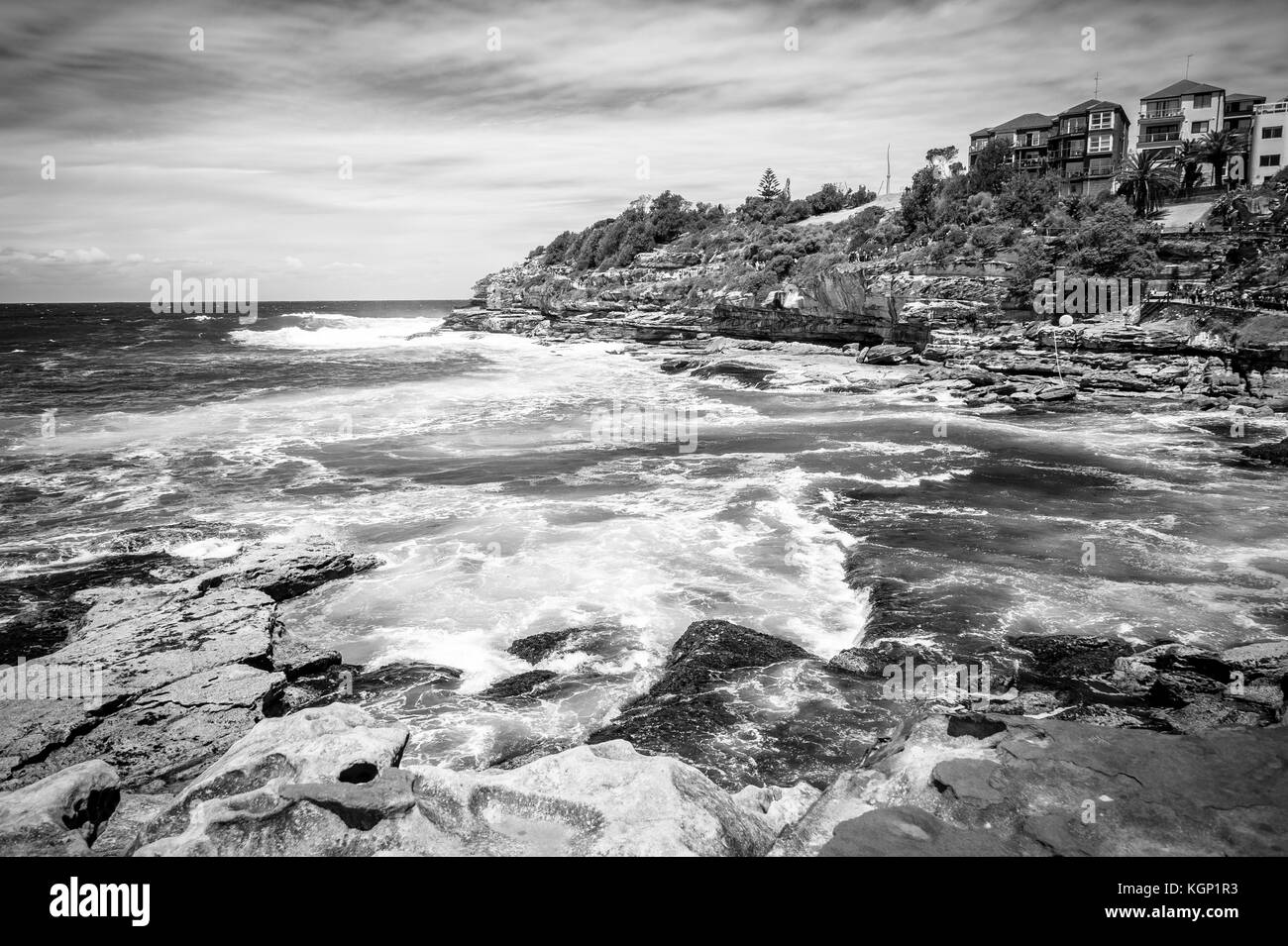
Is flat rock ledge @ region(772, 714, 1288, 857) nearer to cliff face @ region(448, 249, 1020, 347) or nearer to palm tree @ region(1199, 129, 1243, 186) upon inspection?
cliff face @ region(448, 249, 1020, 347)

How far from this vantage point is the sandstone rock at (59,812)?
17.2 ft

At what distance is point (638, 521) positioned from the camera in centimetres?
1872

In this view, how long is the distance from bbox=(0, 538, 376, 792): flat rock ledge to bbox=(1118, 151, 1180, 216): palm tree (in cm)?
6843

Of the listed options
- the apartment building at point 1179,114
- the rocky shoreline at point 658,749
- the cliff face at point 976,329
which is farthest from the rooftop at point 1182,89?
the rocky shoreline at point 658,749

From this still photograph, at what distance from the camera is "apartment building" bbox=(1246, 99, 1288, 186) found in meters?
61.3

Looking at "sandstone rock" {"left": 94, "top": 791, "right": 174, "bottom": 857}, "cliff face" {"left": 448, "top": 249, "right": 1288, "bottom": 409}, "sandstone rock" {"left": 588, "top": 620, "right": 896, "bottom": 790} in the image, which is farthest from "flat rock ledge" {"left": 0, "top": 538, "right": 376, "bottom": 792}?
"cliff face" {"left": 448, "top": 249, "right": 1288, "bottom": 409}

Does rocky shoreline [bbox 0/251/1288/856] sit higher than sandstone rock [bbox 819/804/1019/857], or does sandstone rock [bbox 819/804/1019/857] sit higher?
sandstone rock [bbox 819/804/1019/857]

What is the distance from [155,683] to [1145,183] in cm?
7277

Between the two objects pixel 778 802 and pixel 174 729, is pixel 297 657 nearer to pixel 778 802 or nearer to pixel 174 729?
pixel 174 729

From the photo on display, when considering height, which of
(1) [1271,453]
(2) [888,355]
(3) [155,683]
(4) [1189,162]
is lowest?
(3) [155,683]

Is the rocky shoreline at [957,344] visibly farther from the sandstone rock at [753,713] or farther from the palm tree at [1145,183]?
the sandstone rock at [753,713]

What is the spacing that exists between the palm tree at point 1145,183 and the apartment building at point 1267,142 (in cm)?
939

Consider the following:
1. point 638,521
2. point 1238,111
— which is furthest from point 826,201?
point 638,521
